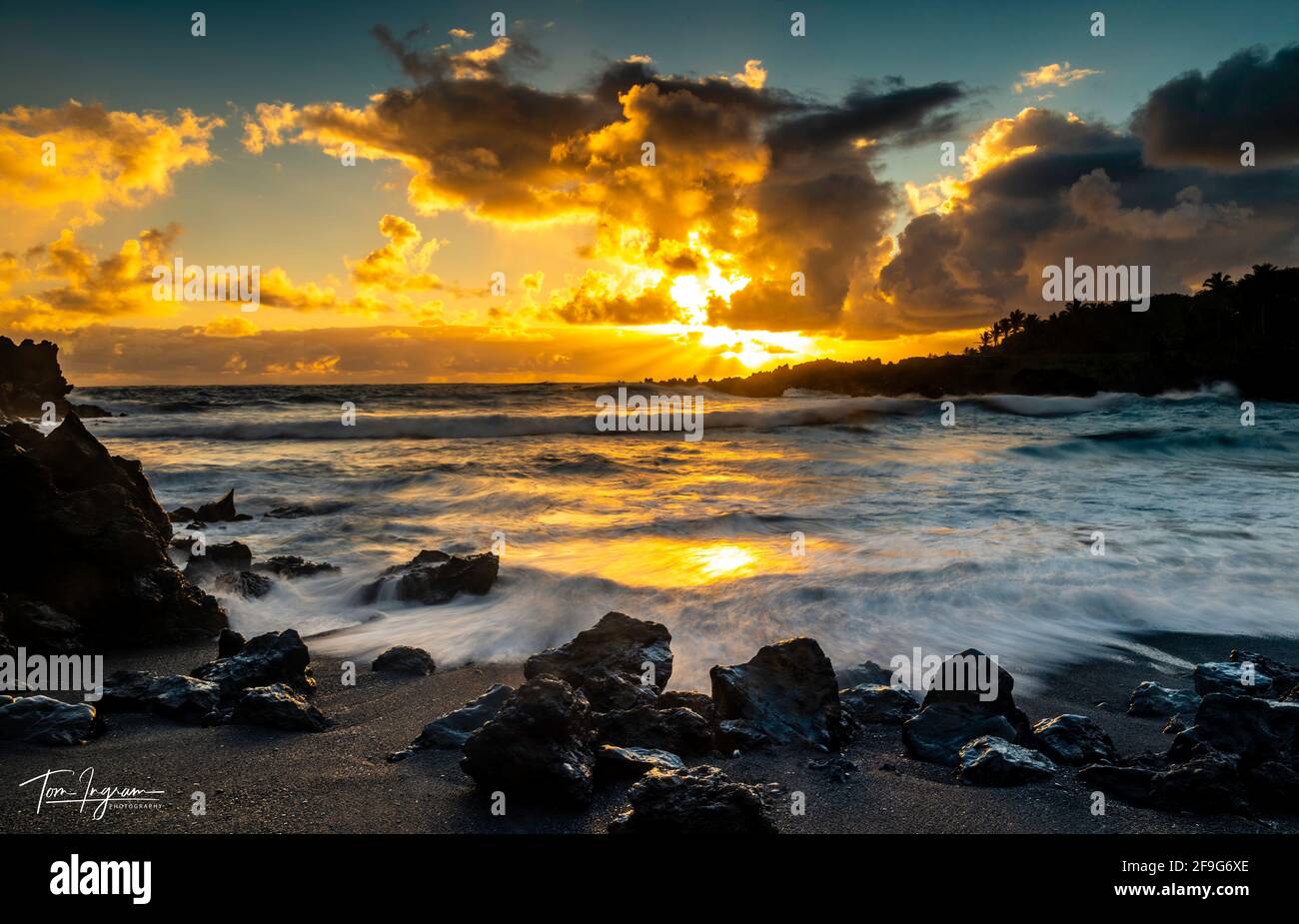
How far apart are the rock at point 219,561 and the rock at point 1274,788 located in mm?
10567

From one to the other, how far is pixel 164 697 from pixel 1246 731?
22.7 feet

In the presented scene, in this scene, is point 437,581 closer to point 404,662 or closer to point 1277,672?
point 404,662

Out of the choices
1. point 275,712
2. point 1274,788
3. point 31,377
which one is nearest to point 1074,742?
point 1274,788

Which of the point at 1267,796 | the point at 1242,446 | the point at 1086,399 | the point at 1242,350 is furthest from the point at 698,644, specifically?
the point at 1242,350

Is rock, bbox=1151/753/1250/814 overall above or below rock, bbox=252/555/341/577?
above

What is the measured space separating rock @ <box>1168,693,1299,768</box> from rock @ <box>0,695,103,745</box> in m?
6.61

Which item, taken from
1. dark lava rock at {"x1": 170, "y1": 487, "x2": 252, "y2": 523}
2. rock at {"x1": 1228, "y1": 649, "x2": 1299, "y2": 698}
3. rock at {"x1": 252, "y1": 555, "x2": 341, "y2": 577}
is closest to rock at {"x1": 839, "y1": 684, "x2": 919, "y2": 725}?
rock at {"x1": 1228, "y1": 649, "x2": 1299, "y2": 698}

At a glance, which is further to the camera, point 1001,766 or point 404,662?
point 404,662

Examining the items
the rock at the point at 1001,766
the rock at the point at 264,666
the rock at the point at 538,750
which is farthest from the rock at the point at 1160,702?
the rock at the point at 264,666

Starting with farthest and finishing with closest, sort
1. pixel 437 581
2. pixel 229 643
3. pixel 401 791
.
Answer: pixel 437 581 → pixel 229 643 → pixel 401 791

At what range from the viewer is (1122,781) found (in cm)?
405

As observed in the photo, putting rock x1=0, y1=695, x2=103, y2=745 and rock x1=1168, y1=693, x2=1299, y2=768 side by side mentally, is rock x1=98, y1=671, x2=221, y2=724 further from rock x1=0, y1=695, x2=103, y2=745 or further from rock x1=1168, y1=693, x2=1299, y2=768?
rock x1=1168, y1=693, x2=1299, y2=768

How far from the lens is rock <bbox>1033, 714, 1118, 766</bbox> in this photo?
4551mm

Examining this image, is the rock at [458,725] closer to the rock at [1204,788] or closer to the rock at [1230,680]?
the rock at [1204,788]
